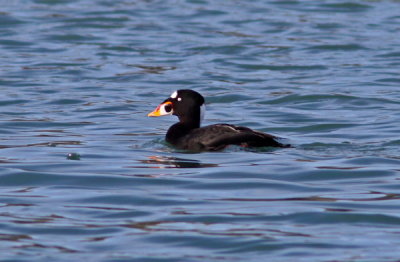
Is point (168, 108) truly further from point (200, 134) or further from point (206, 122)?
point (206, 122)

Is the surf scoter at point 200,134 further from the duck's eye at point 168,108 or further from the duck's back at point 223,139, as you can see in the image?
the duck's eye at point 168,108

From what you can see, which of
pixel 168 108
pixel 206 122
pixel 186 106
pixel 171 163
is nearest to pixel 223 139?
pixel 171 163

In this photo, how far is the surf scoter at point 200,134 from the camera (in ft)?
39.0

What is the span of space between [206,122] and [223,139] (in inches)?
128

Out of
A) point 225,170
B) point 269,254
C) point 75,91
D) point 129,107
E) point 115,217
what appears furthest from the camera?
point 75,91

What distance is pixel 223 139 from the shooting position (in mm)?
11898

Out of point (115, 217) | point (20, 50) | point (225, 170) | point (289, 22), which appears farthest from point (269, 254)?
point (289, 22)

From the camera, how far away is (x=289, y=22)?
2564 cm

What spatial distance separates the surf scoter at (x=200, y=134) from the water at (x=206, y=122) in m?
0.15

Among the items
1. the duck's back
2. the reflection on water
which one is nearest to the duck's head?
the duck's back

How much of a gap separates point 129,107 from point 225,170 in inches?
228

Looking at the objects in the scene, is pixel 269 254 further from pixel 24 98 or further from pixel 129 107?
pixel 24 98

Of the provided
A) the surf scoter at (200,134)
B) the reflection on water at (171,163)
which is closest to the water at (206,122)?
the reflection on water at (171,163)

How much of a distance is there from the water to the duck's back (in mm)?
128
